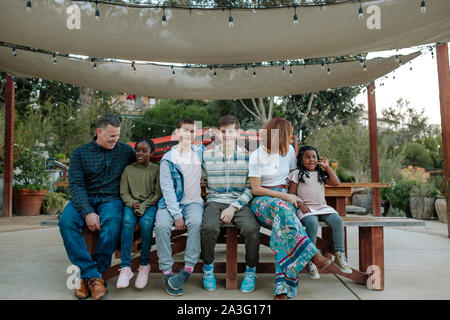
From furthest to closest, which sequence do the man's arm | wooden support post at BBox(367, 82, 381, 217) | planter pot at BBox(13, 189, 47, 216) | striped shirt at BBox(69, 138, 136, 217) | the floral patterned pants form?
1. planter pot at BBox(13, 189, 47, 216)
2. wooden support post at BBox(367, 82, 381, 217)
3. striped shirt at BBox(69, 138, 136, 217)
4. the man's arm
5. the floral patterned pants

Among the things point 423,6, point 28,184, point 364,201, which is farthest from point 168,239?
point 364,201

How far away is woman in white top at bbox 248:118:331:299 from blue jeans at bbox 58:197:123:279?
37.0 inches

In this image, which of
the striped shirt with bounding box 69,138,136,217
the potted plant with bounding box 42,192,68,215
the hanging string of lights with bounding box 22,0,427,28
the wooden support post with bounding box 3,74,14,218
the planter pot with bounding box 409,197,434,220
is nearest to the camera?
the striped shirt with bounding box 69,138,136,217

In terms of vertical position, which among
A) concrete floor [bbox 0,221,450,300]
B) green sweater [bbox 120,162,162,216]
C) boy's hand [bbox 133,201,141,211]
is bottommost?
concrete floor [bbox 0,221,450,300]

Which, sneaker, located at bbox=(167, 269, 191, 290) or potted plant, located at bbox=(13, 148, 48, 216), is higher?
potted plant, located at bbox=(13, 148, 48, 216)

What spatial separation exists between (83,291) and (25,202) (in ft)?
20.3

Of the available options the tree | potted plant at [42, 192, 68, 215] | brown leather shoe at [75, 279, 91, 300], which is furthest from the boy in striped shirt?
the tree

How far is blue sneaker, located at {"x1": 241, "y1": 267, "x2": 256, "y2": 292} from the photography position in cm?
233

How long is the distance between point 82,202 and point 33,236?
297 centimetres

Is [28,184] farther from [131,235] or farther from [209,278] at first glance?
[209,278]

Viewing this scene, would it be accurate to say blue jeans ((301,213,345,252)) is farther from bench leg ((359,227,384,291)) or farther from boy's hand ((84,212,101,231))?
boy's hand ((84,212,101,231))

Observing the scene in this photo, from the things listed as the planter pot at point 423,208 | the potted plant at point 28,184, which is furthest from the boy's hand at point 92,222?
the planter pot at point 423,208

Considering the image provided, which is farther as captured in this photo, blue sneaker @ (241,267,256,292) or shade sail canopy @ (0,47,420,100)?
shade sail canopy @ (0,47,420,100)
